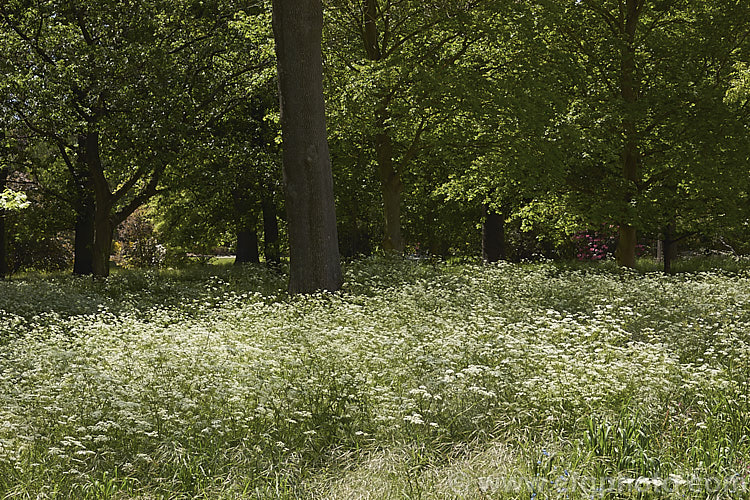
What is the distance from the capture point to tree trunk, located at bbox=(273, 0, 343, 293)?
460 inches

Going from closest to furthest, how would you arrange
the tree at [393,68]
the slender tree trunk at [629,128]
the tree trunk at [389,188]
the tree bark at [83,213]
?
the tree at [393,68] → the slender tree trunk at [629,128] → the tree trunk at [389,188] → the tree bark at [83,213]

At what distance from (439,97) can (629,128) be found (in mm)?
4911

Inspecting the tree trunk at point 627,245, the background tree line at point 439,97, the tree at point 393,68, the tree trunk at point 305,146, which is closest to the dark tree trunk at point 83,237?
the background tree line at point 439,97

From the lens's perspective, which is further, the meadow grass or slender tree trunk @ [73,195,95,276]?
slender tree trunk @ [73,195,95,276]

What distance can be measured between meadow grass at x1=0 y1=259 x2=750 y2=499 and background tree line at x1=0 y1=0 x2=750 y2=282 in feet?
25.7

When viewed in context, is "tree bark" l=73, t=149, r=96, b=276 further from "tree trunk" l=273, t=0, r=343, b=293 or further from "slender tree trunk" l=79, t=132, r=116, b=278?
Result: "tree trunk" l=273, t=0, r=343, b=293

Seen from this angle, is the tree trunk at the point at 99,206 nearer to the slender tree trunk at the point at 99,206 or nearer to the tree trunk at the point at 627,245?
the slender tree trunk at the point at 99,206

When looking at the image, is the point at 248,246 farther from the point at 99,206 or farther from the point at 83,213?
the point at 99,206

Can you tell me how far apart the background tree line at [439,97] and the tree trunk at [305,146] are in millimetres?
→ 2327

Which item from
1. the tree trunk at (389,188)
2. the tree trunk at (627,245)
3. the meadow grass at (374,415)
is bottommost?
the meadow grass at (374,415)

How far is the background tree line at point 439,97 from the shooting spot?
15391mm

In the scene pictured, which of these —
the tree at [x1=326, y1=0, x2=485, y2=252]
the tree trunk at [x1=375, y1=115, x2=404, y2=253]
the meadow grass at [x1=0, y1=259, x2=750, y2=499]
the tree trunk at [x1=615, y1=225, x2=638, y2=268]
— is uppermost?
the tree at [x1=326, y1=0, x2=485, y2=252]

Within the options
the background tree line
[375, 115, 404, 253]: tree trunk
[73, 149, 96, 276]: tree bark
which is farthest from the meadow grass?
[73, 149, 96, 276]: tree bark

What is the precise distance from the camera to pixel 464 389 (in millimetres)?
5770
